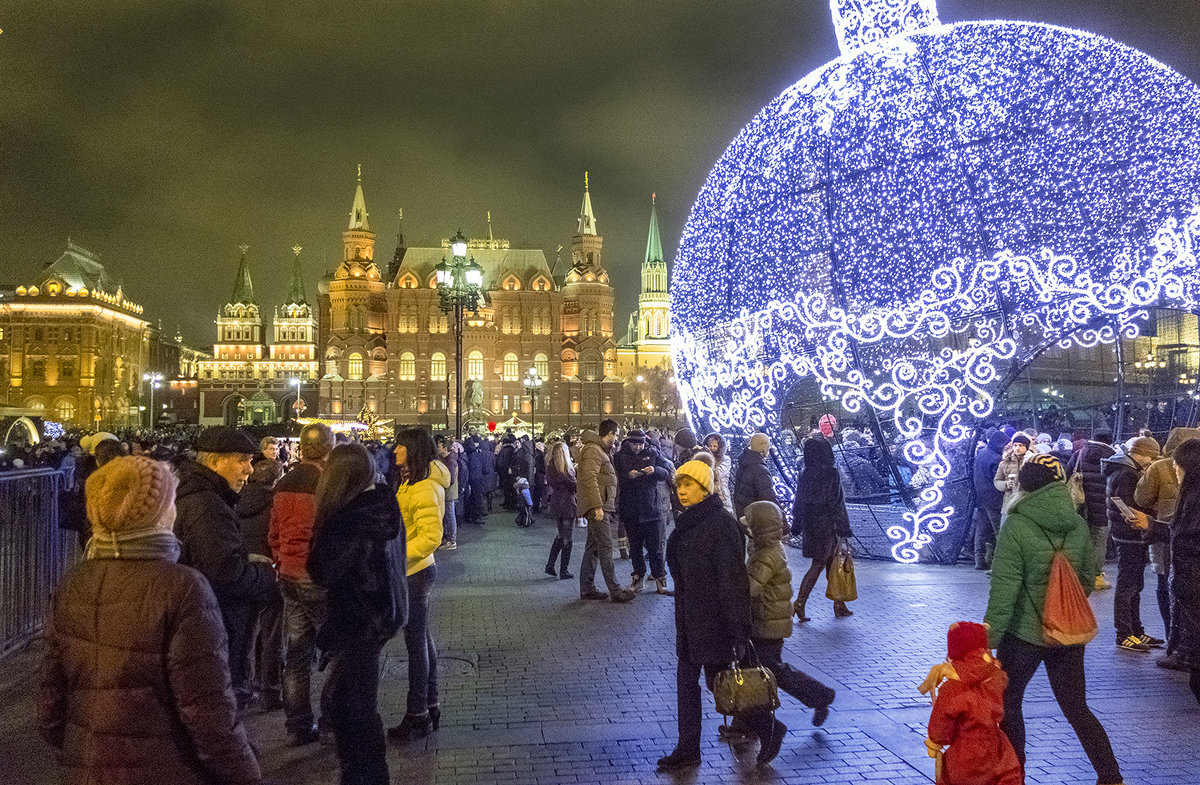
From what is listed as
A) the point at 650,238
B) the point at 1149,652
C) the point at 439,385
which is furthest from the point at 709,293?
the point at 650,238

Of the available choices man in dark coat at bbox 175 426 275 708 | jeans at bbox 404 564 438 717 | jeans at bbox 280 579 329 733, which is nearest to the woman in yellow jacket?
jeans at bbox 404 564 438 717

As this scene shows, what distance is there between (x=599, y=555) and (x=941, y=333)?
4515mm

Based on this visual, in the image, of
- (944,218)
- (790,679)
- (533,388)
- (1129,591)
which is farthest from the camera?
(533,388)

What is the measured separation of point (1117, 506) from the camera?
745 centimetres

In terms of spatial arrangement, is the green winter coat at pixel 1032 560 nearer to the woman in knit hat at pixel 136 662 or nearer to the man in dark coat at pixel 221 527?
the woman in knit hat at pixel 136 662

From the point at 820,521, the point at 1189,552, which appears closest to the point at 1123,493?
the point at 1189,552

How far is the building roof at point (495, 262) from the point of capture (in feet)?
273

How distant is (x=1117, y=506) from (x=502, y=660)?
542 cm

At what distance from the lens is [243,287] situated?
355 ft

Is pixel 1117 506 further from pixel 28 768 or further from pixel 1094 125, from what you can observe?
pixel 28 768

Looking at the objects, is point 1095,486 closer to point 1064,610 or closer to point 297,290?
point 1064,610

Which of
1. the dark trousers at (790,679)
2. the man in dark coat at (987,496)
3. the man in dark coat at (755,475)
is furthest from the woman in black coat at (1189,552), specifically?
the man in dark coat at (987,496)

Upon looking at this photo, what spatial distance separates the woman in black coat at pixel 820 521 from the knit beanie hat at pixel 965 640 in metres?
4.44

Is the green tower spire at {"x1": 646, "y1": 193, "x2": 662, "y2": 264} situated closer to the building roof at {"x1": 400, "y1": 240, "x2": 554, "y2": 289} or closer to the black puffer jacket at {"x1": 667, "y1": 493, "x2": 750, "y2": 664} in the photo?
the building roof at {"x1": 400, "y1": 240, "x2": 554, "y2": 289}
